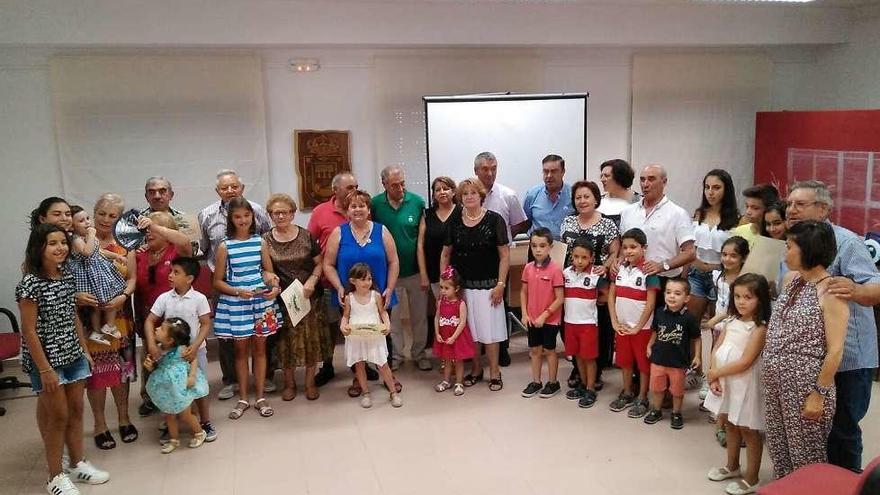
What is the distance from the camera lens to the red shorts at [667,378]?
3.98 metres

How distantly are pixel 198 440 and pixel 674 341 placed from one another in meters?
2.89

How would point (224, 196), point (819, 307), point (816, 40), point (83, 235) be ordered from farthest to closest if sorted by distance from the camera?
point (816, 40) < point (224, 196) < point (83, 235) < point (819, 307)

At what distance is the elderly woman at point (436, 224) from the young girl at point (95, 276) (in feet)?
6.55

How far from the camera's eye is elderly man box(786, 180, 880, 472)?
2.93 metres

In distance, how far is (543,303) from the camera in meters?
4.43

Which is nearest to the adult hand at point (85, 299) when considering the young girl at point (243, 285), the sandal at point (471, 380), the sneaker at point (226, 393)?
the young girl at point (243, 285)

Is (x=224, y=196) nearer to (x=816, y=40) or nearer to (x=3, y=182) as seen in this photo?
(x=3, y=182)

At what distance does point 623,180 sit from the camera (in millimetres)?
4613

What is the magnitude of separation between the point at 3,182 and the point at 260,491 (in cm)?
384

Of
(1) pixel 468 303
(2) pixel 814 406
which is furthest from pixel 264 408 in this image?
(2) pixel 814 406

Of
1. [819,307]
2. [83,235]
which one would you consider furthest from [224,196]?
[819,307]

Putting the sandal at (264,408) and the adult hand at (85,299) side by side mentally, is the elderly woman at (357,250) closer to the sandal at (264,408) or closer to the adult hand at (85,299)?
the sandal at (264,408)

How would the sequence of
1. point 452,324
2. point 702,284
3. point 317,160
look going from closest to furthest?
point 702,284 → point 452,324 → point 317,160

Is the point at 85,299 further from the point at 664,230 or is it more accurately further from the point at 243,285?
the point at 664,230
